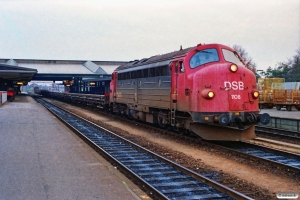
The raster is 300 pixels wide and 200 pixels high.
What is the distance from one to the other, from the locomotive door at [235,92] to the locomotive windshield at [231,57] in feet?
2.89

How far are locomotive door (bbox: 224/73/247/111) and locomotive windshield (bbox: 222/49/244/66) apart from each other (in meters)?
0.88

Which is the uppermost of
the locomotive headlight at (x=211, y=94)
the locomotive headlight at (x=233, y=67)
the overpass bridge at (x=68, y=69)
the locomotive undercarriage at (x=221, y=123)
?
the overpass bridge at (x=68, y=69)

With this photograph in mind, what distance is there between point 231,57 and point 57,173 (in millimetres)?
7708

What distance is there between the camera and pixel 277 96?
36438 millimetres

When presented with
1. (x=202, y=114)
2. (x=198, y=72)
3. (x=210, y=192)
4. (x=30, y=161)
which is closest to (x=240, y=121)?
(x=202, y=114)

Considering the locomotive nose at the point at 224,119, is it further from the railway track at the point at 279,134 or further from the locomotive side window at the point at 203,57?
the railway track at the point at 279,134

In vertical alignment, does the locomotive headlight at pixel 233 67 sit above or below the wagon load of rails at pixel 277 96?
above

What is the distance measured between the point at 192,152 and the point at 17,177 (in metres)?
6.06

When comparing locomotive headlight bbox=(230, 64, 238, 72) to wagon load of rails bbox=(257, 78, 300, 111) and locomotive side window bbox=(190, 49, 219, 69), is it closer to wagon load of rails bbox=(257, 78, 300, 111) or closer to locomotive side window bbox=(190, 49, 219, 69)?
locomotive side window bbox=(190, 49, 219, 69)

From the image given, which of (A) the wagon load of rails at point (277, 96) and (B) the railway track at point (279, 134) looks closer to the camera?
(B) the railway track at point (279, 134)

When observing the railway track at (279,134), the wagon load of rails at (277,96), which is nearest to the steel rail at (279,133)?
the railway track at (279,134)

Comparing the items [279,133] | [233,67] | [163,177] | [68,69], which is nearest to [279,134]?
[279,133]

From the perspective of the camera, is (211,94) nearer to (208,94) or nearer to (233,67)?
(208,94)

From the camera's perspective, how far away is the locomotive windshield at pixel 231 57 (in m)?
13.4
